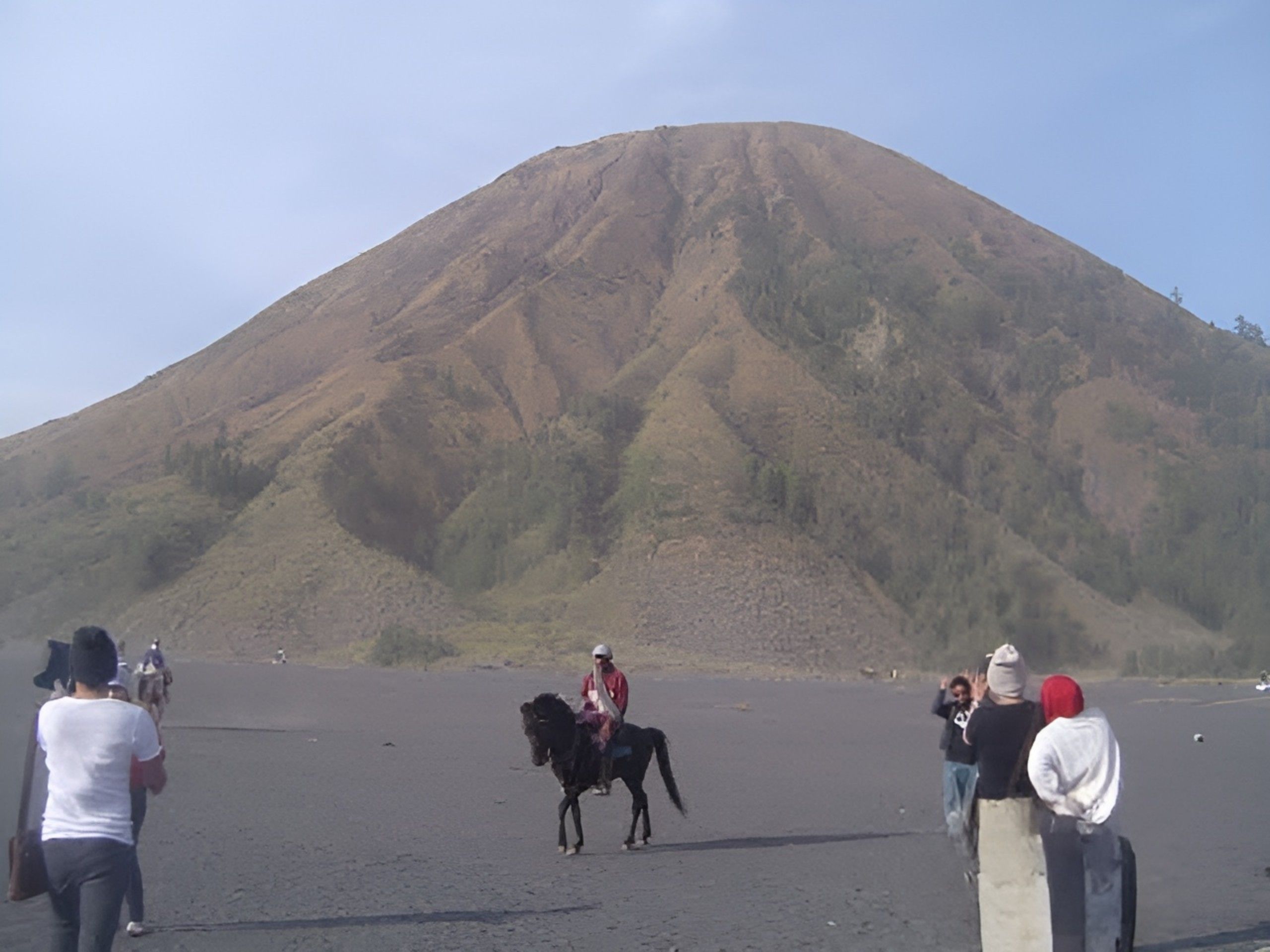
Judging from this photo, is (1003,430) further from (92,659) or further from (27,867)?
(27,867)

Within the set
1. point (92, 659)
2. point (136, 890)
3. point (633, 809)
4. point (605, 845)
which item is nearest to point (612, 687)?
point (633, 809)

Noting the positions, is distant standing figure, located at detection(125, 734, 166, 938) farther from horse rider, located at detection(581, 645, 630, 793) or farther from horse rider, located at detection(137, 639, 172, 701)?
horse rider, located at detection(137, 639, 172, 701)

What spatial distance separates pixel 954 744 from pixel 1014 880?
3650 millimetres

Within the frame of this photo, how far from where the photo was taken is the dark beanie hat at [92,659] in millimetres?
5008

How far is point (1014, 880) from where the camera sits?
5.20 meters

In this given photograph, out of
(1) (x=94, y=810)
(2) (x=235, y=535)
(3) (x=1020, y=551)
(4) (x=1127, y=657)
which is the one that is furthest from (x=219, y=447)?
(1) (x=94, y=810)

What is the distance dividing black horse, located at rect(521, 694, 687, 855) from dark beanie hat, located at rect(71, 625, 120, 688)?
490 cm

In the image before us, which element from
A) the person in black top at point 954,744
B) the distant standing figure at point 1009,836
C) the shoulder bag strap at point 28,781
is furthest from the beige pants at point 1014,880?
the shoulder bag strap at point 28,781

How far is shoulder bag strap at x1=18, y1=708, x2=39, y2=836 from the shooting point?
551cm

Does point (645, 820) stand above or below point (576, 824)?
below

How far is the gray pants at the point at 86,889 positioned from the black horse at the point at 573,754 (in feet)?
16.4

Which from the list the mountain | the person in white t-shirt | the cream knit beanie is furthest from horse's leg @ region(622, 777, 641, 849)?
the mountain

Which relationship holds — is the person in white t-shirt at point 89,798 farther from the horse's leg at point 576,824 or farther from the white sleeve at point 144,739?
the horse's leg at point 576,824

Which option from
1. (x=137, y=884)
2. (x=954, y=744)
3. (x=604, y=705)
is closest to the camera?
(x=137, y=884)
